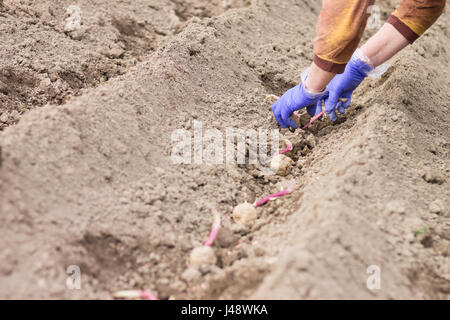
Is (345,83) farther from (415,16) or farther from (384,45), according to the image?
(415,16)

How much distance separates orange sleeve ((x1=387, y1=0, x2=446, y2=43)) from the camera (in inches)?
93.5

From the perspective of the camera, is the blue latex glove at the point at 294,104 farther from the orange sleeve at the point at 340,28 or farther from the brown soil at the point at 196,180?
the orange sleeve at the point at 340,28

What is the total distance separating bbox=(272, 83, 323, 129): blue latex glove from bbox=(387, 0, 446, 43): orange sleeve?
24.9 inches

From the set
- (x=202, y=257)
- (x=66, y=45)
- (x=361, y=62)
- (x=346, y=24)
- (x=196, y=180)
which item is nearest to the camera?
(x=202, y=257)

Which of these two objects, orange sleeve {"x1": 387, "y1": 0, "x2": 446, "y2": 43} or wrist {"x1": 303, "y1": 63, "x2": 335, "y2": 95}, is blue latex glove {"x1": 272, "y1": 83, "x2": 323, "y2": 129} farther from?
orange sleeve {"x1": 387, "y1": 0, "x2": 446, "y2": 43}

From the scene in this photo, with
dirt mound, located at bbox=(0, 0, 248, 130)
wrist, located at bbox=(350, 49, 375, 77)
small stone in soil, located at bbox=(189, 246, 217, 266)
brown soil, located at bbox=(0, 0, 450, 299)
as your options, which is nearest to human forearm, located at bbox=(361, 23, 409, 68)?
wrist, located at bbox=(350, 49, 375, 77)

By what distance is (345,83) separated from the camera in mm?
2691

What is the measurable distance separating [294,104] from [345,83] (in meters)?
0.36

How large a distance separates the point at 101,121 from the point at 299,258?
1.34m

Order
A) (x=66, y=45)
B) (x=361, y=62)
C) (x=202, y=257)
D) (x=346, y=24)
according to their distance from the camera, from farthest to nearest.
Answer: (x=66, y=45) → (x=361, y=62) → (x=346, y=24) → (x=202, y=257)

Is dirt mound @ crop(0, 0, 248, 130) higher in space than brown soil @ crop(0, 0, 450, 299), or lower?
higher

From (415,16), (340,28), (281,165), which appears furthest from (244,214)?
(415,16)

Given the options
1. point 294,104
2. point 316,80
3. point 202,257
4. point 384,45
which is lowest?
point 202,257
